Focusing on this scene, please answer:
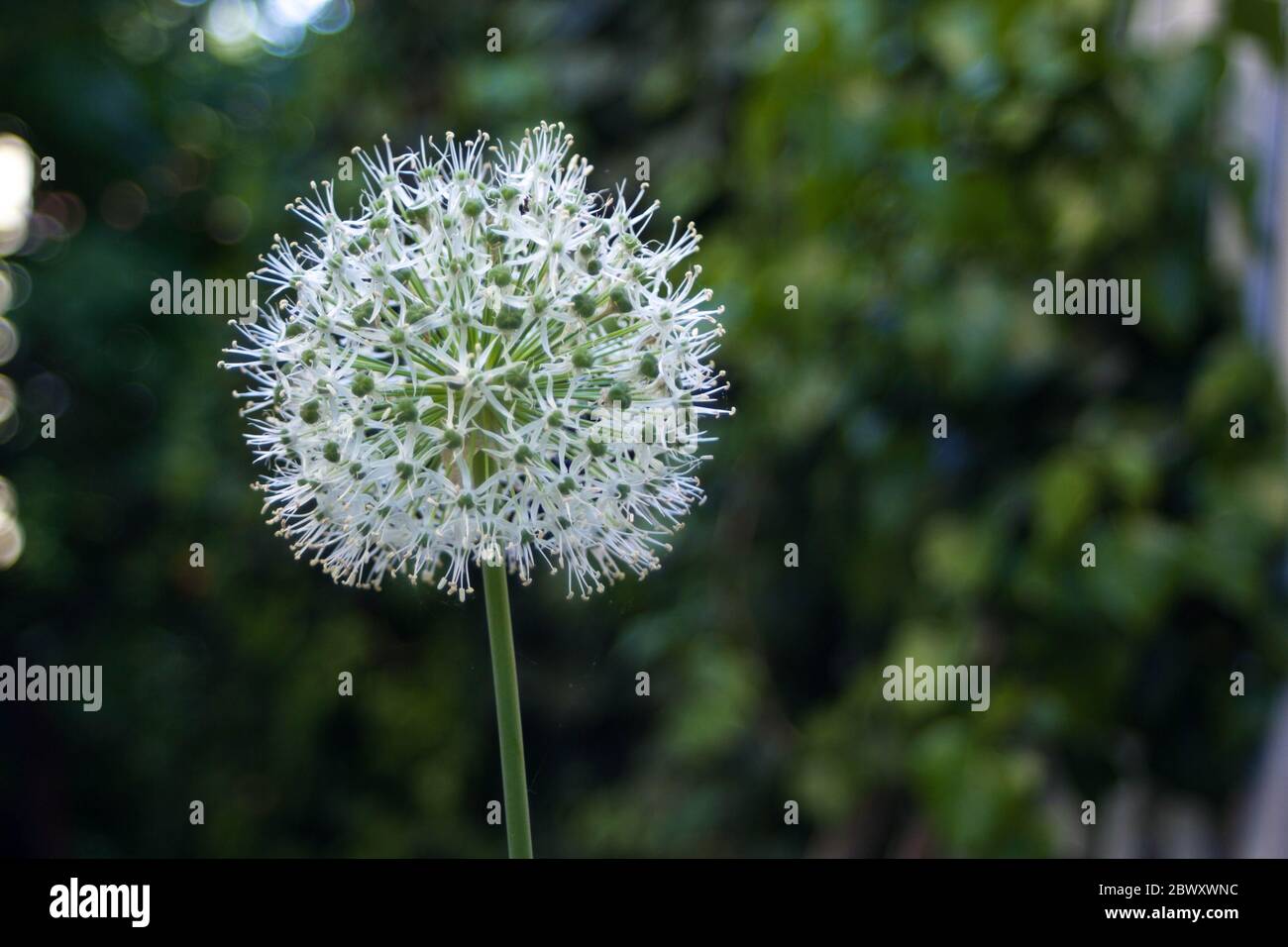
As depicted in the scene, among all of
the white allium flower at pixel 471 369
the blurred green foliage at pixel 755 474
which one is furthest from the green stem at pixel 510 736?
the blurred green foliage at pixel 755 474

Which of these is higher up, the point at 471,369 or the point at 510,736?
the point at 471,369

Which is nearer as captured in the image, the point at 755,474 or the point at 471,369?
the point at 471,369

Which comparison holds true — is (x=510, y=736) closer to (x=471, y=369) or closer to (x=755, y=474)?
(x=471, y=369)

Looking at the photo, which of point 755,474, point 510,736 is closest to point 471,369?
point 510,736

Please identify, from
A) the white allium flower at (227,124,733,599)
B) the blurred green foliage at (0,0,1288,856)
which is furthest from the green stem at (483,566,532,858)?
the blurred green foliage at (0,0,1288,856)

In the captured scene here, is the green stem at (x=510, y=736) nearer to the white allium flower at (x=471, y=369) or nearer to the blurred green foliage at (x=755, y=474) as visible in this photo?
the white allium flower at (x=471, y=369)
